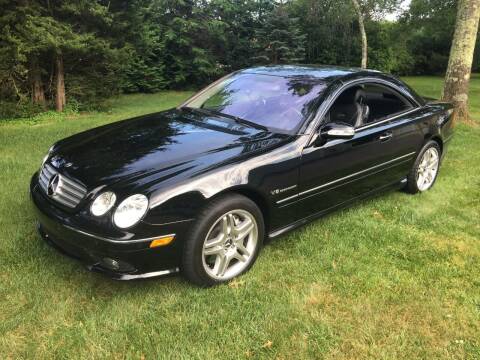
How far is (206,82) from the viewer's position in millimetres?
19297

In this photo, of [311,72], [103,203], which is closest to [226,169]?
[103,203]

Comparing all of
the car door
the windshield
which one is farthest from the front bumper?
the windshield

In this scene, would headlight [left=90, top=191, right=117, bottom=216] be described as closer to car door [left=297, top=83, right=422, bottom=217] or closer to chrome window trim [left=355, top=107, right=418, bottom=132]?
car door [left=297, top=83, right=422, bottom=217]

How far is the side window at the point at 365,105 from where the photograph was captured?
13.0 ft

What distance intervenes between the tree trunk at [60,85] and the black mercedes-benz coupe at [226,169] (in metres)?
7.74

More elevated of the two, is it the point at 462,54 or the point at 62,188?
the point at 462,54

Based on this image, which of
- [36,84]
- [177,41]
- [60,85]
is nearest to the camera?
[36,84]

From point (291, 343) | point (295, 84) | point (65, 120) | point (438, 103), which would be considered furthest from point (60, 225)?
point (65, 120)

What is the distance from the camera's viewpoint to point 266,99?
12.8ft

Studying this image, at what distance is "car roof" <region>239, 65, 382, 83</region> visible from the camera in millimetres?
4039

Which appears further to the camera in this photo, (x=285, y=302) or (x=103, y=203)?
(x=285, y=302)

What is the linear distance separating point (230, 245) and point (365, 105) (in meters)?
2.16

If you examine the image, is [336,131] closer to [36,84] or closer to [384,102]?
[384,102]

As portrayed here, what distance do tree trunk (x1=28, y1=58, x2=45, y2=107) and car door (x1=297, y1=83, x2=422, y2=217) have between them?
9002 millimetres
